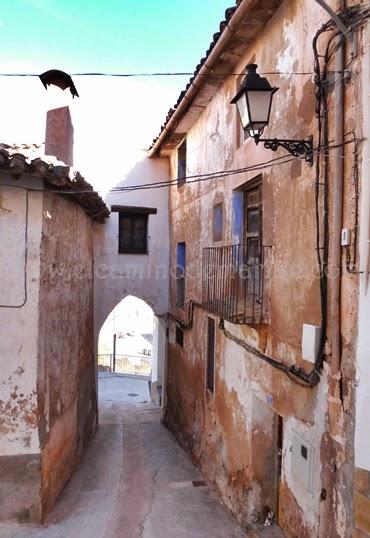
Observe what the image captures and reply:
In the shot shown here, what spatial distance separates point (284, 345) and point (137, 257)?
26.3 feet

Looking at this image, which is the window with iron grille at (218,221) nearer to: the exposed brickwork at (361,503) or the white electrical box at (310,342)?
the white electrical box at (310,342)

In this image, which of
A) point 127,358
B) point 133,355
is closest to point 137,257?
point 127,358

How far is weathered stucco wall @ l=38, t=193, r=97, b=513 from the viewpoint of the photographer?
6156 millimetres

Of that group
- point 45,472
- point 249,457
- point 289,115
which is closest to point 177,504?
point 249,457

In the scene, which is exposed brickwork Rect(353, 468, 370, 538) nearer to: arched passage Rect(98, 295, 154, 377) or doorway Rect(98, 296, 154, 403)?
doorway Rect(98, 296, 154, 403)

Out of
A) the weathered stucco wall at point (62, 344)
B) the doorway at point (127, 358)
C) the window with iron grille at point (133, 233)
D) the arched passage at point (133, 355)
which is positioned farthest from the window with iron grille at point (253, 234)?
the doorway at point (127, 358)

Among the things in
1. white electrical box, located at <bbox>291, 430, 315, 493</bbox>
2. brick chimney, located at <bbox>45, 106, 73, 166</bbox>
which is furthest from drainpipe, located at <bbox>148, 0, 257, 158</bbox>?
white electrical box, located at <bbox>291, 430, 315, 493</bbox>

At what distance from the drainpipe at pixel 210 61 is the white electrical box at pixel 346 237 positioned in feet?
10.5

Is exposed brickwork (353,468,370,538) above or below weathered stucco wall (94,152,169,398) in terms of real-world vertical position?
below

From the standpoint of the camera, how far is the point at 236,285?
671 centimetres

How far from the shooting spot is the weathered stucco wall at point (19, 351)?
583cm

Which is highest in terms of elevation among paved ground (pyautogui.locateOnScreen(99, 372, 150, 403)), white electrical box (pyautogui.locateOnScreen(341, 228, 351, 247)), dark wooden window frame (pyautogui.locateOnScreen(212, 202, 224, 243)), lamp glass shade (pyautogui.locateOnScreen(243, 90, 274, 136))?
lamp glass shade (pyautogui.locateOnScreen(243, 90, 274, 136))

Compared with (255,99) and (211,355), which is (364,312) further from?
(211,355)

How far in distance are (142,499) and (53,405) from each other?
227 centimetres
